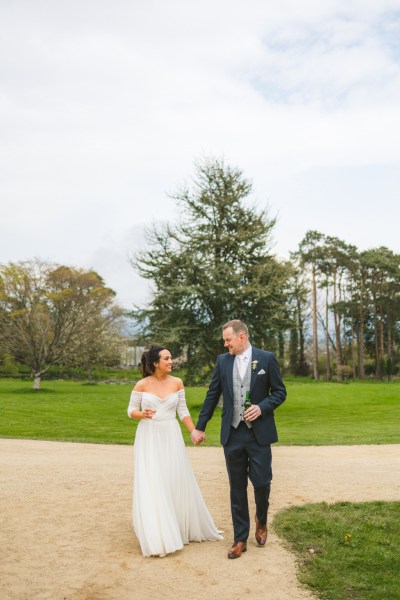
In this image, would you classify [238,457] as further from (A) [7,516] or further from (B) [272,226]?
(B) [272,226]

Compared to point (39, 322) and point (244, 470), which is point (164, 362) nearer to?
point (244, 470)

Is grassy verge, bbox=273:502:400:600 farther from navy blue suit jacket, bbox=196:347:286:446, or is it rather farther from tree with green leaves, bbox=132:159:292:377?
tree with green leaves, bbox=132:159:292:377

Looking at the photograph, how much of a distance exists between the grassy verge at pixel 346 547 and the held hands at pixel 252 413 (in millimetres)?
1420

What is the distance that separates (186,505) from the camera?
21.6 ft

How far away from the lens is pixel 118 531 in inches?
276

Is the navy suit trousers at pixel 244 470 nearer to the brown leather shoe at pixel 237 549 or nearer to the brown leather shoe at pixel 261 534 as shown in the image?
the brown leather shoe at pixel 237 549

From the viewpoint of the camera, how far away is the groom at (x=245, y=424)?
6273 mm

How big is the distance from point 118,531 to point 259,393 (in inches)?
91.4

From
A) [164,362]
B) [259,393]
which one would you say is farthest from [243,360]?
[164,362]

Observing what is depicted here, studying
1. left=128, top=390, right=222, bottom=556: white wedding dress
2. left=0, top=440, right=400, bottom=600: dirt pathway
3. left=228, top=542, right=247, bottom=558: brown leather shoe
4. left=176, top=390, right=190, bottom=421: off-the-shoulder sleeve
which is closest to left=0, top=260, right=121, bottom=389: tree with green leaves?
left=0, top=440, right=400, bottom=600: dirt pathway

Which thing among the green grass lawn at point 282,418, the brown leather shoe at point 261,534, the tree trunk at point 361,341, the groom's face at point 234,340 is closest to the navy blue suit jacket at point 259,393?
the groom's face at point 234,340

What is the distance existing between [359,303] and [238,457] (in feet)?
189

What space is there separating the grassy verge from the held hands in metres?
1.42

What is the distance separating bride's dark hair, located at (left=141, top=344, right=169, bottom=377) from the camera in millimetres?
6746
